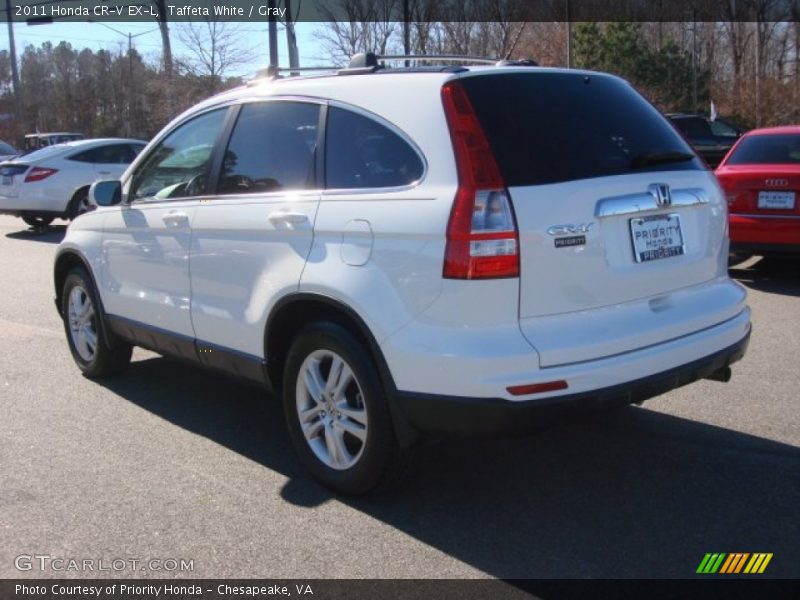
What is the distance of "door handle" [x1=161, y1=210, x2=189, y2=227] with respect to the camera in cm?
466

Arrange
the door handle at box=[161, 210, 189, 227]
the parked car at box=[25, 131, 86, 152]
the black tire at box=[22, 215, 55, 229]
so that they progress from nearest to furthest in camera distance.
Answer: the door handle at box=[161, 210, 189, 227]
the black tire at box=[22, 215, 55, 229]
the parked car at box=[25, 131, 86, 152]

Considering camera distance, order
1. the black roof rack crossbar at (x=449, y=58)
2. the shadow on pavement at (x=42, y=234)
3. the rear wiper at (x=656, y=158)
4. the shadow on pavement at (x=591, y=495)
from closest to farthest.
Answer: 1. the shadow on pavement at (x=591, y=495)
2. the rear wiper at (x=656, y=158)
3. the black roof rack crossbar at (x=449, y=58)
4. the shadow on pavement at (x=42, y=234)

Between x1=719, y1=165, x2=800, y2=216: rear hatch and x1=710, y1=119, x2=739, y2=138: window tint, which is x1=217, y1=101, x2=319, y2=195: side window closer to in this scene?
x1=719, y1=165, x2=800, y2=216: rear hatch

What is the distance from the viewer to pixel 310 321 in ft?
13.0

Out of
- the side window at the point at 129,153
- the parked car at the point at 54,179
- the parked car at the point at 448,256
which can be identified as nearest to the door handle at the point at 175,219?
the parked car at the point at 448,256

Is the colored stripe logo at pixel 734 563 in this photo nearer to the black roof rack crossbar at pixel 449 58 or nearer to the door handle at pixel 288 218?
the door handle at pixel 288 218

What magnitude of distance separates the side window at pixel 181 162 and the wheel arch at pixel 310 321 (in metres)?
1.06

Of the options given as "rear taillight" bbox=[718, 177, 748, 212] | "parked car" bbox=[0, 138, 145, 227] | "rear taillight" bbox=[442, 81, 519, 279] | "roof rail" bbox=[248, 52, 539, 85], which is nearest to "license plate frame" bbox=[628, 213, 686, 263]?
"rear taillight" bbox=[442, 81, 519, 279]

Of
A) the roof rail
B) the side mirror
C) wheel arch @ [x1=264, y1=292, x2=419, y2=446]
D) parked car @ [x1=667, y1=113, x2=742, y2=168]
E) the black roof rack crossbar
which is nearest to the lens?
wheel arch @ [x1=264, y1=292, x2=419, y2=446]

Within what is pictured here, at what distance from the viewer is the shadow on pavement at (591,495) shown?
3354 millimetres

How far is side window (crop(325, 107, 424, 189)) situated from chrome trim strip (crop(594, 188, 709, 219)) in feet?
2.45

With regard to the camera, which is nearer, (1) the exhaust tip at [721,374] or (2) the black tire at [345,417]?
(2) the black tire at [345,417]

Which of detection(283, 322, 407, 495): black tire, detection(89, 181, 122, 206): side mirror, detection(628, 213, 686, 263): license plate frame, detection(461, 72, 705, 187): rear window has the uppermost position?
detection(461, 72, 705, 187): rear window

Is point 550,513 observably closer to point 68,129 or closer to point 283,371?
point 283,371
